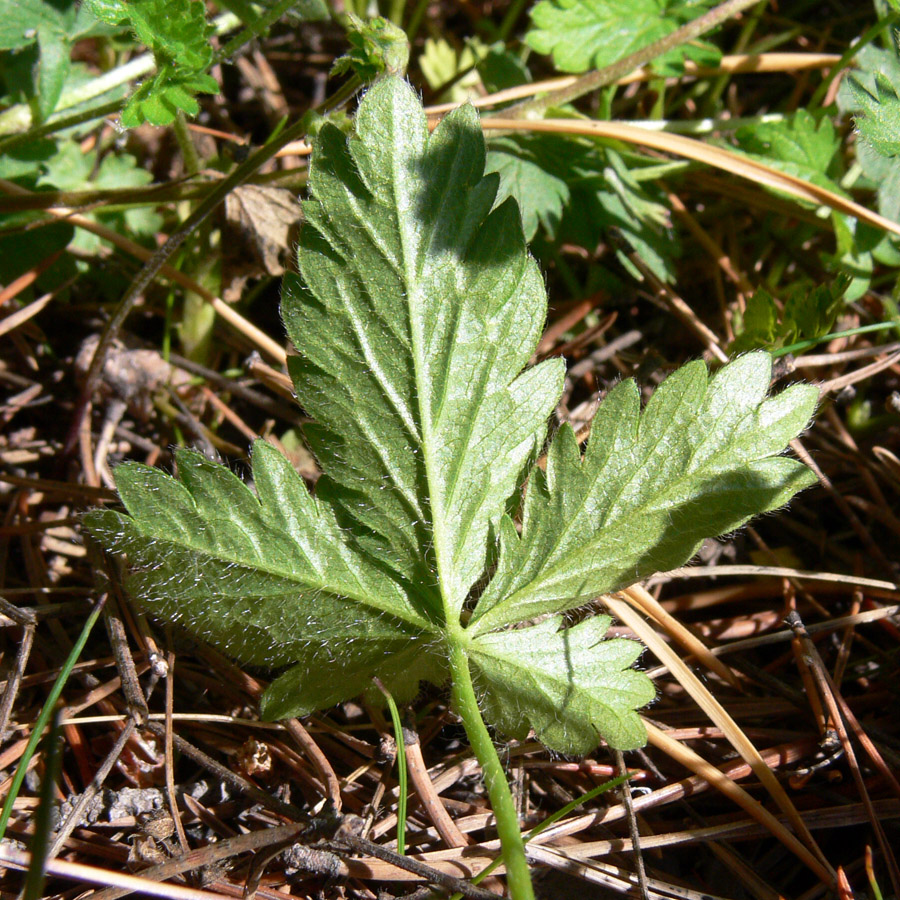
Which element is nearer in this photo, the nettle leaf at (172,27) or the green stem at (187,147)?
the nettle leaf at (172,27)

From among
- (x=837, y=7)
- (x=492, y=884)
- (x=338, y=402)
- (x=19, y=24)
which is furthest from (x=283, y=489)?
(x=837, y=7)

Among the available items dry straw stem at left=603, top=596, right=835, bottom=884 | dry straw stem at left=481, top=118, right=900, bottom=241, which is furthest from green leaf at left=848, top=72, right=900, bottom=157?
dry straw stem at left=603, top=596, right=835, bottom=884

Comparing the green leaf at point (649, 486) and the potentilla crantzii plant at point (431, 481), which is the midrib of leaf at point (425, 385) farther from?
the green leaf at point (649, 486)

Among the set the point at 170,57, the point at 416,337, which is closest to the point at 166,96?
the point at 170,57

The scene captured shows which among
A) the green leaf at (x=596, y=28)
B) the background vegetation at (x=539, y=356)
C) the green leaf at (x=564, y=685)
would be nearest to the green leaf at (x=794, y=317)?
the background vegetation at (x=539, y=356)

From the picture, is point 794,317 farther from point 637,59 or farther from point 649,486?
point 637,59
